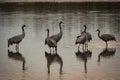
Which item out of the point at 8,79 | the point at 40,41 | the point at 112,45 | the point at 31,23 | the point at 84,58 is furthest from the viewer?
the point at 31,23

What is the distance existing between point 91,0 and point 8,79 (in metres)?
64.6

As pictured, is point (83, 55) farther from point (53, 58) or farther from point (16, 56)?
point (16, 56)

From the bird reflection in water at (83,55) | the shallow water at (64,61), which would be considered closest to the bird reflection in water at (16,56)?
the shallow water at (64,61)

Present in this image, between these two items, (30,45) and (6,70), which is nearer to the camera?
(6,70)

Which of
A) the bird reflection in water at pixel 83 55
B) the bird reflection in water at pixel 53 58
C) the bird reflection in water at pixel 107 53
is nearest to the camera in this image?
the bird reflection in water at pixel 53 58

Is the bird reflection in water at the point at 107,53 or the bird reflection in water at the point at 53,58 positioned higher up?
the bird reflection in water at the point at 107,53

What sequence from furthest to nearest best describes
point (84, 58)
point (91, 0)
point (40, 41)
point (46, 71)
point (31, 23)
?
point (91, 0)
point (31, 23)
point (40, 41)
point (84, 58)
point (46, 71)

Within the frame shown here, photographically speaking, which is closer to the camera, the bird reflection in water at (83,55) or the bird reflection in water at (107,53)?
the bird reflection in water at (83,55)

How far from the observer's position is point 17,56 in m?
20.2

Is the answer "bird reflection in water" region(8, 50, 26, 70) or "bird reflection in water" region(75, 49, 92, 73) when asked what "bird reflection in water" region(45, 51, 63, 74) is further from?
"bird reflection in water" region(8, 50, 26, 70)

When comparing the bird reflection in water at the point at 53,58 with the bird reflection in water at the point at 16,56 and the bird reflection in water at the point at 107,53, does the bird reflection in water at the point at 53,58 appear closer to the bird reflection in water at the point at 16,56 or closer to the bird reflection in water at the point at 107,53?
the bird reflection in water at the point at 16,56

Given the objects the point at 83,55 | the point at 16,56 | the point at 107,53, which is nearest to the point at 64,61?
the point at 83,55

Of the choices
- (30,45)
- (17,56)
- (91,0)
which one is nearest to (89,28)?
(30,45)

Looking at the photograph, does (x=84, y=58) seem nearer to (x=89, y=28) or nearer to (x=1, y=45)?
(x=1, y=45)
